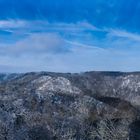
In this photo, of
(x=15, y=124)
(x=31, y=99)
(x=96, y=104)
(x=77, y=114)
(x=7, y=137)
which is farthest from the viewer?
(x=96, y=104)

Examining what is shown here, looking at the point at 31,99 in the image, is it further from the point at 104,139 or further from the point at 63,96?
the point at 104,139

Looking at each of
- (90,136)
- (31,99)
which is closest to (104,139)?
(90,136)

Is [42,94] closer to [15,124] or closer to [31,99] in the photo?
[31,99]

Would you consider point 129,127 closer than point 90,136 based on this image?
No

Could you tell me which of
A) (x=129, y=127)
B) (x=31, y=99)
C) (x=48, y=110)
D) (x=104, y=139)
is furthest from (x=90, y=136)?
(x=31, y=99)

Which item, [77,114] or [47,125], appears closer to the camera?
[47,125]

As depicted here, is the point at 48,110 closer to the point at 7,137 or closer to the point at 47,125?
the point at 47,125

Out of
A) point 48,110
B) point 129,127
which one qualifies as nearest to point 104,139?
point 129,127

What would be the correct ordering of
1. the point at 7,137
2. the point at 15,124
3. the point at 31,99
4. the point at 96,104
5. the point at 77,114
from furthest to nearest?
the point at 96,104 < the point at 31,99 < the point at 77,114 < the point at 15,124 < the point at 7,137
